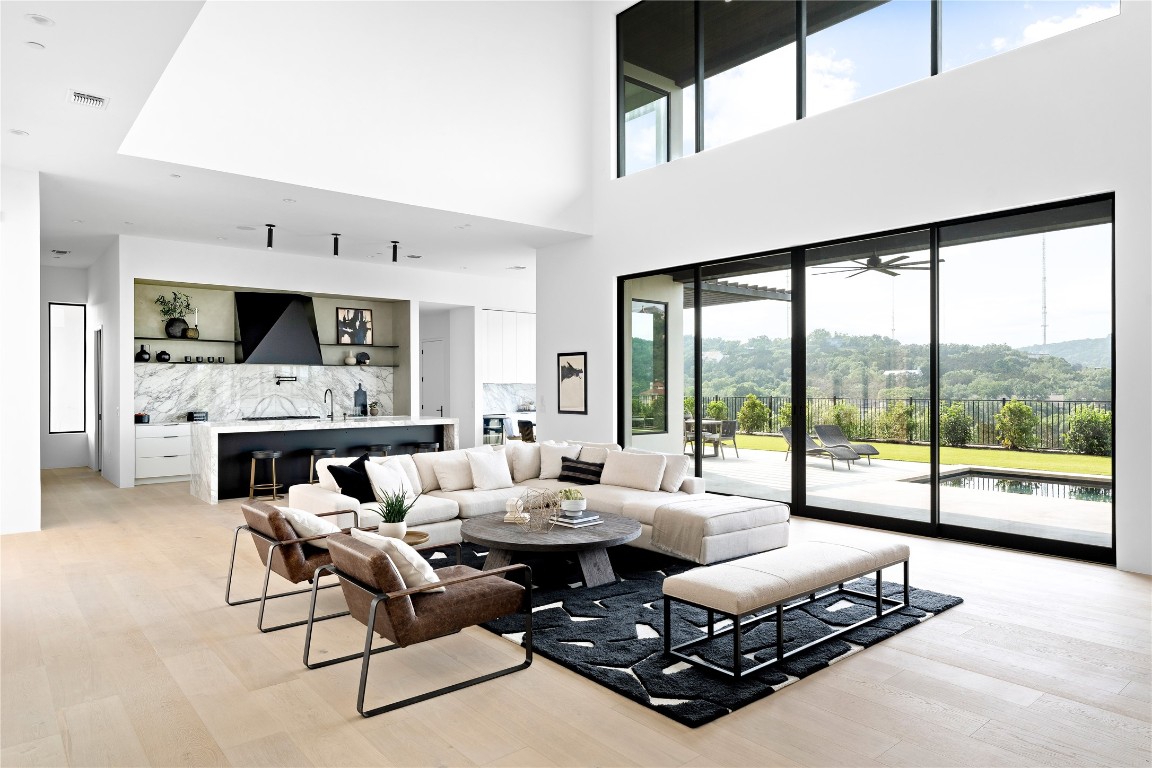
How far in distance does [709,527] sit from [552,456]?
7.31ft

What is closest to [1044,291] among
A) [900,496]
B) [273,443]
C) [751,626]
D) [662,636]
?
[900,496]

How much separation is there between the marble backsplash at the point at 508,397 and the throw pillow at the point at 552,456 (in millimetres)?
5653

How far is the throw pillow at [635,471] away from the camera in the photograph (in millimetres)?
6099

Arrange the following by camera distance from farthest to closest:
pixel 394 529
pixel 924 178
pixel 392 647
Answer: pixel 924 178 → pixel 394 529 → pixel 392 647

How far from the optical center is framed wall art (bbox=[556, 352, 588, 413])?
909 centimetres

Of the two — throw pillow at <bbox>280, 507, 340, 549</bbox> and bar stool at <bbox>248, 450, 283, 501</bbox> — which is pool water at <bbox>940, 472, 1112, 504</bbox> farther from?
bar stool at <bbox>248, 450, 283, 501</bbox>

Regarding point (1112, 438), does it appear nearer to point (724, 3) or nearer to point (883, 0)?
point (883, 0)

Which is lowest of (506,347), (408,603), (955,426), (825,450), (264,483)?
(264,483)

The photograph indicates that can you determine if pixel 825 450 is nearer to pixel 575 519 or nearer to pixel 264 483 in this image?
pixel 575 519

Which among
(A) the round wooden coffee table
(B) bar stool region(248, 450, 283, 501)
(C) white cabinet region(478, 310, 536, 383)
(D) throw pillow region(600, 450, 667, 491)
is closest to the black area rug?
(A) the round wooden coffee table

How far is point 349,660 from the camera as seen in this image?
134 inches

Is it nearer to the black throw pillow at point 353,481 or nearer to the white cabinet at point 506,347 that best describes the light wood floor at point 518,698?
the black throw pillow at point 353,481

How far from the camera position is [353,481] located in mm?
5582

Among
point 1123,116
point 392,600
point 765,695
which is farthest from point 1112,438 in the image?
point 392,600
